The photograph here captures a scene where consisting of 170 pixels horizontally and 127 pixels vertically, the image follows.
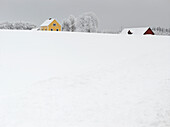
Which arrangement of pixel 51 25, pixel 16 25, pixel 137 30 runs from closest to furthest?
pixel 51 25 → pixel 137 30 → pixel 16 25

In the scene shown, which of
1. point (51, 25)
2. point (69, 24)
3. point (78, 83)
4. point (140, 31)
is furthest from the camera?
point (69, 24)

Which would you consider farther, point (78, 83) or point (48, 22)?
point (48, 22)

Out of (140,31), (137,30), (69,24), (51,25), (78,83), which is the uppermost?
(69,24)

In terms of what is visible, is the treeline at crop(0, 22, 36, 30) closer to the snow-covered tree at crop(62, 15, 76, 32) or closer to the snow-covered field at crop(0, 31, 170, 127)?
the snow-covered tree at crop(62, 15, 76, 32)

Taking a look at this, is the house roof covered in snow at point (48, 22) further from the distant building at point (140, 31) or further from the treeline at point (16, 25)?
the distant building at point (140, 31)

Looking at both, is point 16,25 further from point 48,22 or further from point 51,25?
point 51,25

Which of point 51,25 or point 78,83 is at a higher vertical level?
point 51,25

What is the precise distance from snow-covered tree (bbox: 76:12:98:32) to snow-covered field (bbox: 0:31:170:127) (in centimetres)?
5053

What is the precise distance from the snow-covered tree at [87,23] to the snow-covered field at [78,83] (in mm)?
50532

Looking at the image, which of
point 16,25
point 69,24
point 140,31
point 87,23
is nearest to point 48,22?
point 69,24

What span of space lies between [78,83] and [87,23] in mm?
60531

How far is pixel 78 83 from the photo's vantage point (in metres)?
10.3

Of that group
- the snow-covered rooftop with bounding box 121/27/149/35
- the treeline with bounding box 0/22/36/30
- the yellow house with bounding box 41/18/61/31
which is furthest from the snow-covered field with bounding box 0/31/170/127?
the treeline with bounding box 0/22/36/30

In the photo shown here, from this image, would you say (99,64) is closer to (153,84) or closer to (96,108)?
(153,84)
